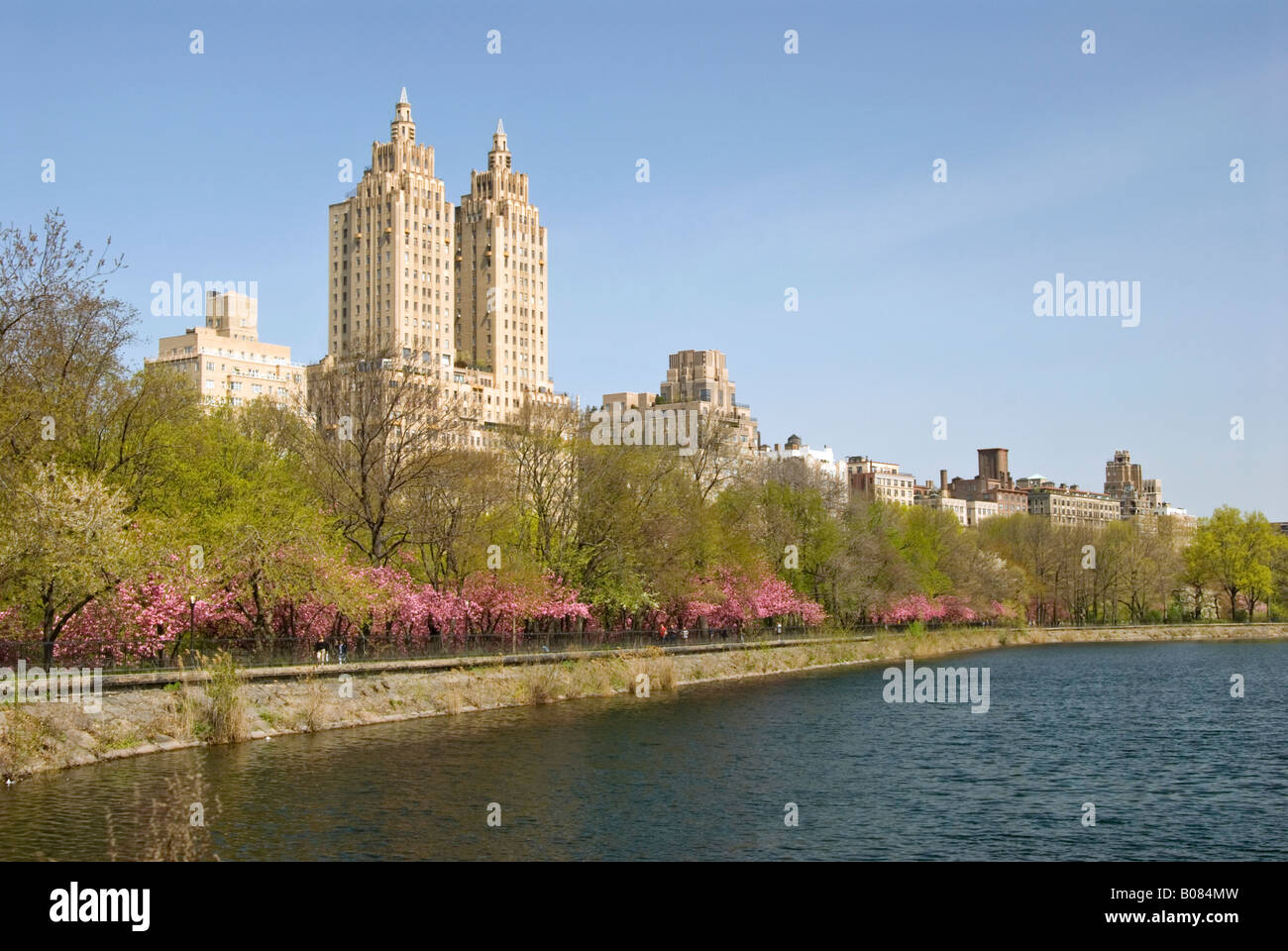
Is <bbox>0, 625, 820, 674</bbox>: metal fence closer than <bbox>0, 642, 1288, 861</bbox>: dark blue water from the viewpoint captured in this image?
No

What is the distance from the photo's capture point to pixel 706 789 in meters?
34.8

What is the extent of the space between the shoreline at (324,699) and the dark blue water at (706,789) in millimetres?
1137

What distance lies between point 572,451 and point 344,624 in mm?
18051

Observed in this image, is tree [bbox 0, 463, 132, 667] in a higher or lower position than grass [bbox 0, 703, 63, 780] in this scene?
higher

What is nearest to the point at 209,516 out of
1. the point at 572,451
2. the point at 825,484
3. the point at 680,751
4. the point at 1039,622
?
the point at 680,751

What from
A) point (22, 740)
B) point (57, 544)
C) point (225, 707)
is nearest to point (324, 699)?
point (225, 707)

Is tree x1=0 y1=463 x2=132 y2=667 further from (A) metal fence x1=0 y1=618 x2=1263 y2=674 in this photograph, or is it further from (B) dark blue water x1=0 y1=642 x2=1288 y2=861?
(B) dark blue water x1=0 y1=642 x2=1288 y2=861

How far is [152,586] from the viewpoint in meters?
45.9

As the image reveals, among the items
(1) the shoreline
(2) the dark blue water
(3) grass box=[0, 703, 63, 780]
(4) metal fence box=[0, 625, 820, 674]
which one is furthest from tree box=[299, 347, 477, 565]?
(3) grass box=[0, 703, 63, 780]

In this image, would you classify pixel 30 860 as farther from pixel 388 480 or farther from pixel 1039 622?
pixel 1039 622

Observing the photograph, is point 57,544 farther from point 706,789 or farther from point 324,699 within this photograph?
point 706,789

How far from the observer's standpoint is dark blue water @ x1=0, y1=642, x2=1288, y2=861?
27375 millimetres

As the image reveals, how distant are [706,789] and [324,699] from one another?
18.3 m

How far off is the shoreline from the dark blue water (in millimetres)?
1137
